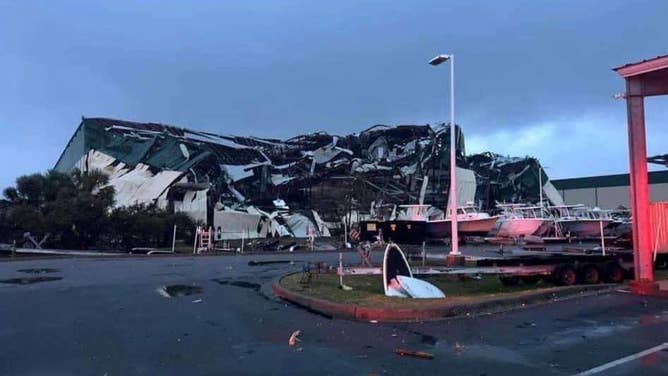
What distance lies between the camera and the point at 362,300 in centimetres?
1179

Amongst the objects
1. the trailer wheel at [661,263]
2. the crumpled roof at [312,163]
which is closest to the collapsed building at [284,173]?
the crumpled roof at [312,163]

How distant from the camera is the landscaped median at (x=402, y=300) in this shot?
10.6 meters

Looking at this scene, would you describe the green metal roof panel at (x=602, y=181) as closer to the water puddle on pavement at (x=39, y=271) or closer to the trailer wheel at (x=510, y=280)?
the trailer wheel at (x=510, y=280)

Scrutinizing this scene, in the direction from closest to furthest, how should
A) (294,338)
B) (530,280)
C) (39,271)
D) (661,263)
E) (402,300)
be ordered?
(294,338), (402,300), (530,280), (661,263), (39,271)

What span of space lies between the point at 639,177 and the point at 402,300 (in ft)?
22.5

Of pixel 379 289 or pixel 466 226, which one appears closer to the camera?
pixel 379 289

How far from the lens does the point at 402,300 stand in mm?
11828

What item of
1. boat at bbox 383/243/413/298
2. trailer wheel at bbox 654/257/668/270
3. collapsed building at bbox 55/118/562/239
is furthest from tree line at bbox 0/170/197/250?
trailer wheel at bbox 654/257/668/270

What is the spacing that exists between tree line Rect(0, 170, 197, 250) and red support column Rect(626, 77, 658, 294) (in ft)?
124

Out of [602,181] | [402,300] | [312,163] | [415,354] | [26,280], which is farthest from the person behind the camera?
[602,181]

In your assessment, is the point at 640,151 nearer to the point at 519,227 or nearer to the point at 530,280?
the point at 530,280

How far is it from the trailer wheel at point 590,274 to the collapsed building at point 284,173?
154ft

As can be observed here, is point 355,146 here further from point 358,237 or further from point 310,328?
point 310,328

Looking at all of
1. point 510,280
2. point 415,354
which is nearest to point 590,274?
point 510,280
